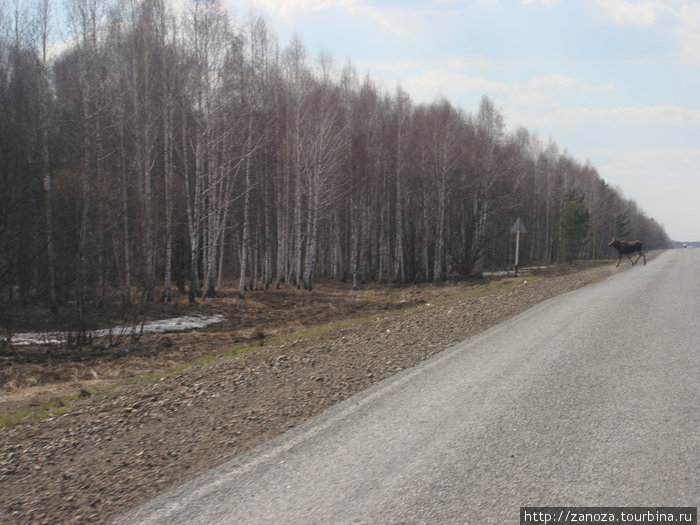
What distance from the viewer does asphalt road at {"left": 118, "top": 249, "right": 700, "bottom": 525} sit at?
3184 mm

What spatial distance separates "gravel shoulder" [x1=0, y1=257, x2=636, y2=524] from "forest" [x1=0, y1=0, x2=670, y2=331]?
6.69 m

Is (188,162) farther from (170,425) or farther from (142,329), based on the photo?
(170,425)

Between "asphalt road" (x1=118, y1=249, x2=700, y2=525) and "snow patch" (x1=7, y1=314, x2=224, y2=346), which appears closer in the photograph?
"asphalt road" (x1=118, y1=249, x2=700, y2=525)

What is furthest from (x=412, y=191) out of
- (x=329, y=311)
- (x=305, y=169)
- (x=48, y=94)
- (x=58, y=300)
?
(x=58, y=300)

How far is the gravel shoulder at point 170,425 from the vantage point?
3744 millimetres

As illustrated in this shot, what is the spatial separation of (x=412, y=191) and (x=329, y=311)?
19.1 metres

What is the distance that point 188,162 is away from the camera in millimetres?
25984

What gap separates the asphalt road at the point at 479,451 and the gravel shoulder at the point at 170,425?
41 cm

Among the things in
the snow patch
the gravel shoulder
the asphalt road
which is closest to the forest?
the snow patch

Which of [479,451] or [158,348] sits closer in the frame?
[479,451]

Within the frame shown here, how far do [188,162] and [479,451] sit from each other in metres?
25.2

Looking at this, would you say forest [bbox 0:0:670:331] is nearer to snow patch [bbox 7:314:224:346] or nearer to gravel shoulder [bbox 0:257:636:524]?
snow patch [bbox 7:314:224:346]

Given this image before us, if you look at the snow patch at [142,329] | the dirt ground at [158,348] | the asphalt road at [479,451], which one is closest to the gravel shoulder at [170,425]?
the asphalt road at [479,451]

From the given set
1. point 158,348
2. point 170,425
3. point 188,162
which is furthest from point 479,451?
point 188,162
